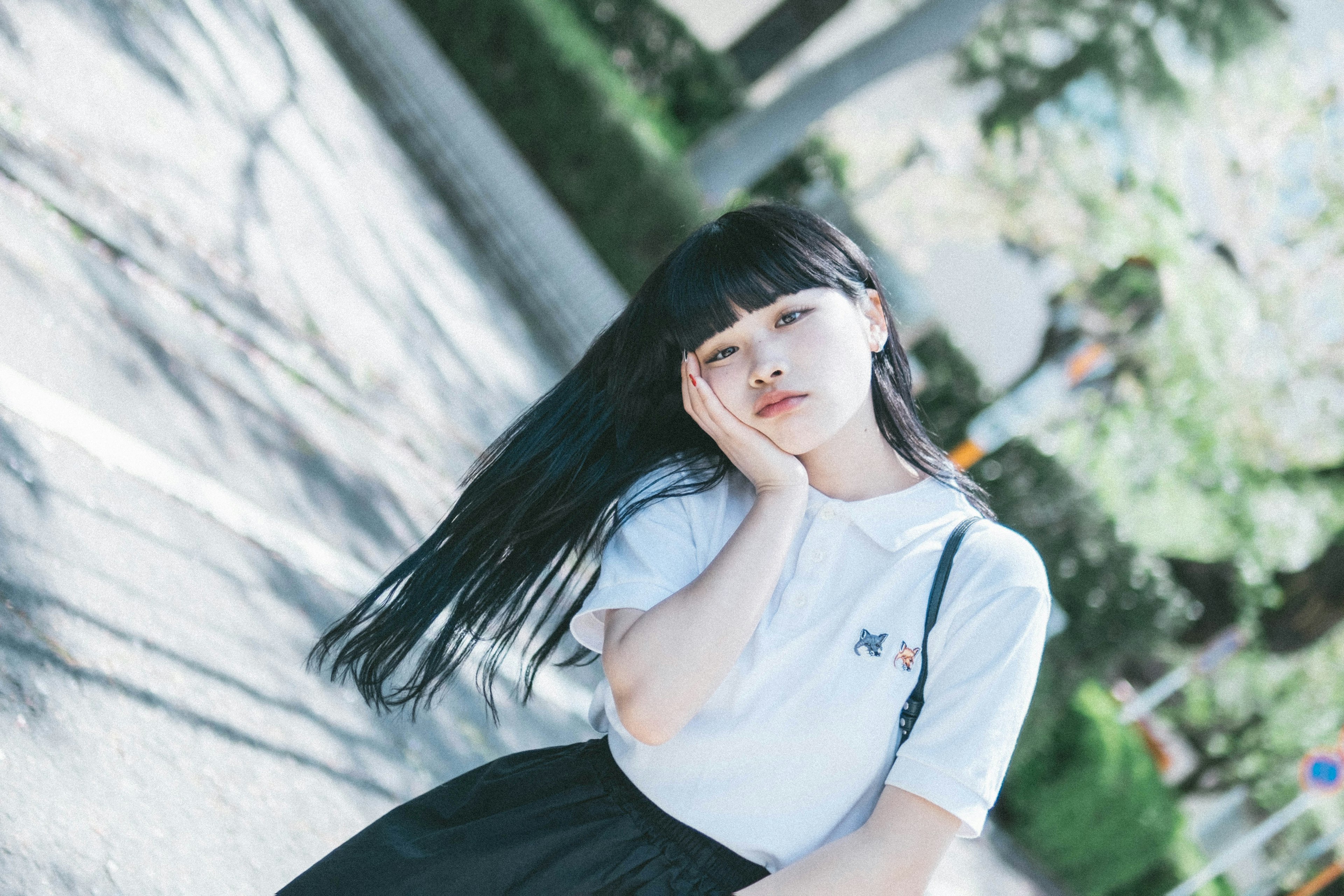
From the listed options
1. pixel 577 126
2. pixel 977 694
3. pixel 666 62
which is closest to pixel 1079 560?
pixel 577 126

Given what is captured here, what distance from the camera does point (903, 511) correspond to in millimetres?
1896

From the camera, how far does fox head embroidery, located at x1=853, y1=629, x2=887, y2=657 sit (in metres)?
1.74

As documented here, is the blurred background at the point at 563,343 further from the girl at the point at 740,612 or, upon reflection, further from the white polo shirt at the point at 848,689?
the white polo shirt at the point at 848,689

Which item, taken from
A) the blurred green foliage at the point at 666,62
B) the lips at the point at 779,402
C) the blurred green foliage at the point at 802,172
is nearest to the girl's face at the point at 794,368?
the lips at the point at 779,402

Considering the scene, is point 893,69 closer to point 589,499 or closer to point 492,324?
point 492,324

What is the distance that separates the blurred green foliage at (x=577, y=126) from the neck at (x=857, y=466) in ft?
31.7

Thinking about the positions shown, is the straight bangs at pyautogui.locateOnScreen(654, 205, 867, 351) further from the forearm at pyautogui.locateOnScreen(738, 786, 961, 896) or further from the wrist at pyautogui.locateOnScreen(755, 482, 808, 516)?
the forearm at pyautogui.locateOnScreen(738, 786, 961, 896)

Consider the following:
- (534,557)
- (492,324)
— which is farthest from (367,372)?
(534,557)

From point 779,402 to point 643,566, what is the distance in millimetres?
350

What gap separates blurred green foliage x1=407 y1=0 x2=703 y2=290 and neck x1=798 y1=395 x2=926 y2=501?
31.7ft

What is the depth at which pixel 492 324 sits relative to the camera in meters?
9.80

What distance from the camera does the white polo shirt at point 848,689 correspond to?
166 centimetres

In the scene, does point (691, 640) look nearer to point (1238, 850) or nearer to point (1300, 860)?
point (1238, 850)

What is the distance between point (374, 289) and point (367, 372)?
129 cm
